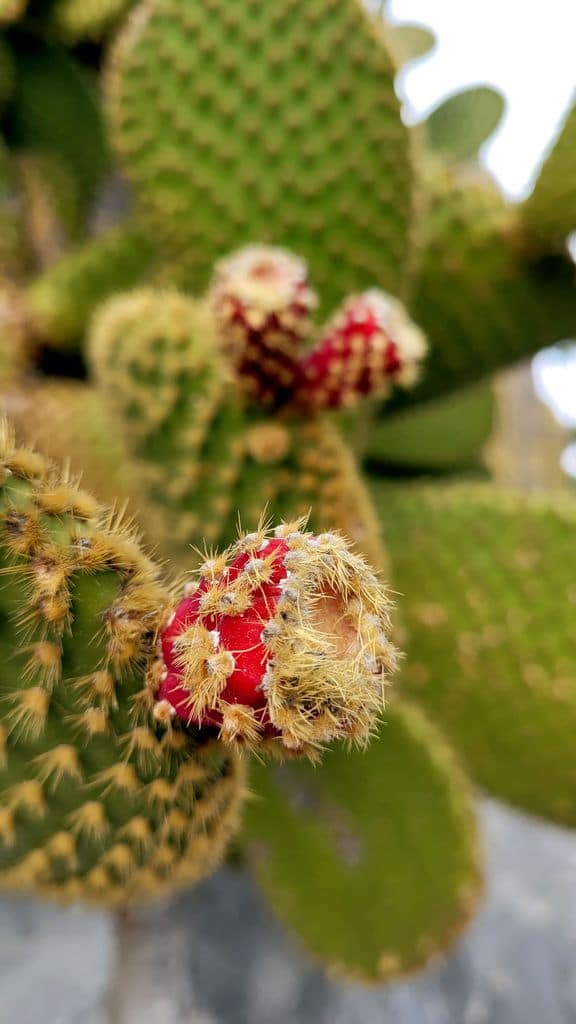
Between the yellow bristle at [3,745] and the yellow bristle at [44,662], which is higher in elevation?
the yellow bristle at [44,662]

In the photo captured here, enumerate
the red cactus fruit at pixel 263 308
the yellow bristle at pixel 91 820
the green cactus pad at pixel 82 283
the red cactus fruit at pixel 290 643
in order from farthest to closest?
the green cactus pad at pixel 82 283, the red cactus fruit at pixel 263 308, the yellow bristle at pixel 91 820, the red cactus fruit at pixel 290 643

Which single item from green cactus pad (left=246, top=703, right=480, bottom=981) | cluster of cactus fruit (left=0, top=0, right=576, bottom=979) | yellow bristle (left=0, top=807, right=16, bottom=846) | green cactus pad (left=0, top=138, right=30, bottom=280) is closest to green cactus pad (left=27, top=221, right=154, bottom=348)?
cluster of cactus fruit (left=0, top=0, right=576, bottom=979)

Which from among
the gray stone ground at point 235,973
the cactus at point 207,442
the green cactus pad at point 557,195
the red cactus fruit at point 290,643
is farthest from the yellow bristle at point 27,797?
the green cactus pad at point 557,195

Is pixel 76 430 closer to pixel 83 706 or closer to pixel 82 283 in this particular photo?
pixel 82 283

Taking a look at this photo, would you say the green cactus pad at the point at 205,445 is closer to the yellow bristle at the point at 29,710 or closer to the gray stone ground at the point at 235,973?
the yellow bristle at the point at 29,710

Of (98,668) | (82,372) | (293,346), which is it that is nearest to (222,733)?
(98,668)

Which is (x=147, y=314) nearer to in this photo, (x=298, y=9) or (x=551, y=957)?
Result: (x=298, y=9)

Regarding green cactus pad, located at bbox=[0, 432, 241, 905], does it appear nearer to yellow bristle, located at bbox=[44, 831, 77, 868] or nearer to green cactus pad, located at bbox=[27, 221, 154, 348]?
yellow bristle, located at bbox=[44, 831, 77, 868]
